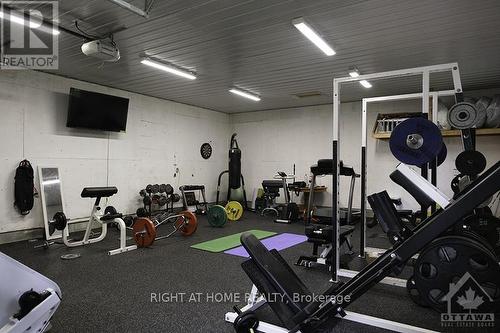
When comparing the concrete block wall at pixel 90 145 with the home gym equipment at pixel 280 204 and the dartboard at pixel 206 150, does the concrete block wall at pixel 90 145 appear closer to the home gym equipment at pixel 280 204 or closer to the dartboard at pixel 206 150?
the dartboard at pixel 206 150

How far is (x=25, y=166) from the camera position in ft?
17.1

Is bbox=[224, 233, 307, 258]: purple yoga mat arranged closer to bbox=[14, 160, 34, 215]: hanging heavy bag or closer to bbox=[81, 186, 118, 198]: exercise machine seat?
bbox=[81, 186, 118, 198]: exercise machine seat

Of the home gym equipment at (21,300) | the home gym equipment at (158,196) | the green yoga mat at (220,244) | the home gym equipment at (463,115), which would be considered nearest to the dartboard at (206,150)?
the home gym equipment at (158,196)

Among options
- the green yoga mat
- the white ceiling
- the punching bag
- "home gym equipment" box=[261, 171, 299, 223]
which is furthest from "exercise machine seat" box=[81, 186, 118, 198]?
the punching bag

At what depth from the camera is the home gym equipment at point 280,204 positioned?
7.34m

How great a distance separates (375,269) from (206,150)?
725 cm

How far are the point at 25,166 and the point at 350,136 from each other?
6.77 meters

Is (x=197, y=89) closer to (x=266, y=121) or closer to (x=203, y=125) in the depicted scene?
(x=203, y=125)

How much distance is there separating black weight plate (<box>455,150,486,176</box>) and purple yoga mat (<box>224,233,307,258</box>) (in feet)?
8.70

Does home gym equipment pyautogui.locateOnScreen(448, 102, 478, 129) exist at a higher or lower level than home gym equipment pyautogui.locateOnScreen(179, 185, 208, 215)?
higher

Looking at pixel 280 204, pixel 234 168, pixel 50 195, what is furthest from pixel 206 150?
pixel 50 195

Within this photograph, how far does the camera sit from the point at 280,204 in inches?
337

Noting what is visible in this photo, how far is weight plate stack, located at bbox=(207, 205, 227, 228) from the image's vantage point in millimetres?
6395

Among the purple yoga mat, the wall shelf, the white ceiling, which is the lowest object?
the purple yoga mat
